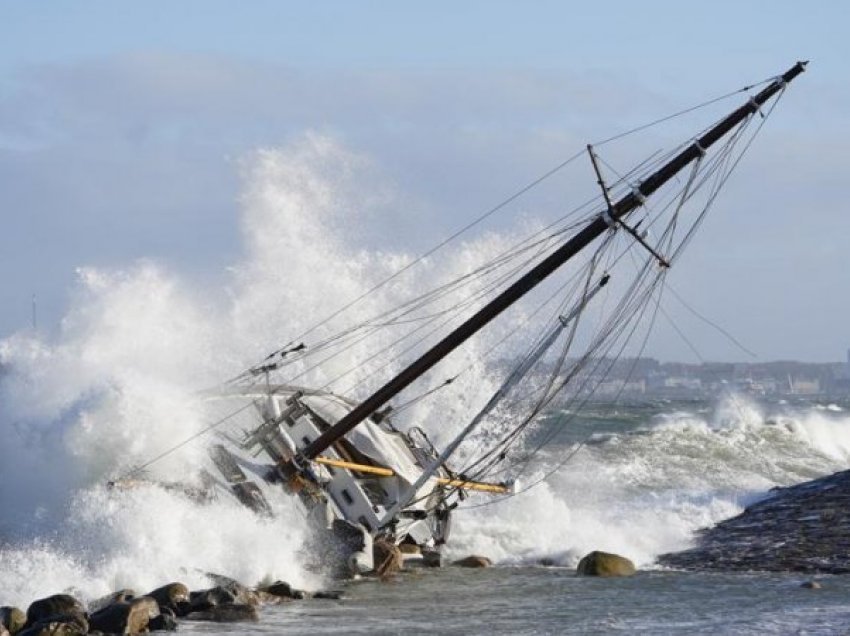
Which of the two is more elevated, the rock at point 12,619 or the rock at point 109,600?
the rock at point 109,600

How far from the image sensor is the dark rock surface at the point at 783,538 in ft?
114

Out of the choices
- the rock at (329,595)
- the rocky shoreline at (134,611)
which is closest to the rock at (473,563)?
the rock at (329,595)

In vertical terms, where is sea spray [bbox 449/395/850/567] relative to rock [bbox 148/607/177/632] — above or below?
above

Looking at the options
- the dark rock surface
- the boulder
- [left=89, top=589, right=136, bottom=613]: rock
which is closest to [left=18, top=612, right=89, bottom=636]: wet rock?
[left=89, top=589, right=136, bottom=613]: rock

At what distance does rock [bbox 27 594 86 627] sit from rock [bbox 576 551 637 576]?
12.0 metres

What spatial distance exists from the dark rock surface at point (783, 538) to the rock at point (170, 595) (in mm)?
11849

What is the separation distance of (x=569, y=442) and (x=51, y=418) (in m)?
42.1

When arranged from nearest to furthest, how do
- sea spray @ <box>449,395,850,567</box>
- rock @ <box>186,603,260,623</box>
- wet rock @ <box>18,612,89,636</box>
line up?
wet rock @ <box>18,612,89,636</box> → rock @ <box>186,603,260,623</box> → sea spray @ <box>449,395,850,567</box>

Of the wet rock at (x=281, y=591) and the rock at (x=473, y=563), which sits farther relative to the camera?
the rock at (x=473, y=563)

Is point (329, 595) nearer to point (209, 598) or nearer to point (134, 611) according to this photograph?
point (209, 598)

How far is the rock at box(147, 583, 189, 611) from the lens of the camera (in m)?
27.6

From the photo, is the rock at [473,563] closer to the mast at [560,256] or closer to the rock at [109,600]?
the mast at [560,256]

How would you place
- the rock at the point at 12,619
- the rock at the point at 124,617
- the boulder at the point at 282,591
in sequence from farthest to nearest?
1. the boulder at the point at 282,591
2. the rock at the point at 12,619
3. the rock at the point at 124,617

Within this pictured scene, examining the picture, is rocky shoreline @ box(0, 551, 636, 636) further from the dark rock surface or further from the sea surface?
the dark rock surface
